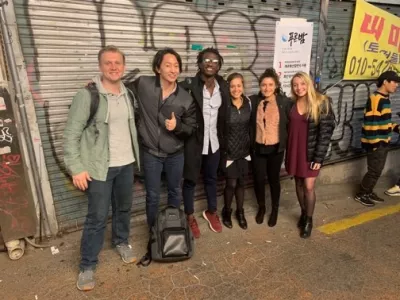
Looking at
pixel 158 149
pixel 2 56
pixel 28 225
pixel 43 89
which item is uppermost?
pixel 2 56

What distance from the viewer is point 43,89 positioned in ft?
10.4

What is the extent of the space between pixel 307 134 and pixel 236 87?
0.98 meters

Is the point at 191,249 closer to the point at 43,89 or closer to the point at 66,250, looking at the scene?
the point at 66,250

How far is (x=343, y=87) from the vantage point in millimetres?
5316

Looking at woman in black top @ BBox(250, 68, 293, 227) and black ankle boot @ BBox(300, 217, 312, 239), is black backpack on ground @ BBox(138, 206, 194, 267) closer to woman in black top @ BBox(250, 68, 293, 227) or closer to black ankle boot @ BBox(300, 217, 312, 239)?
woman in black top @ BBox(250, 68, 293, 227)

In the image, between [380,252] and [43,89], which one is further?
[380,252]

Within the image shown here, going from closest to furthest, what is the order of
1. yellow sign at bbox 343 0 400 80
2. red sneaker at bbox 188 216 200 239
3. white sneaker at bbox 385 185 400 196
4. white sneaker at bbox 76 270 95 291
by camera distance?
white sneaker at bbox 76 270 95 291 < red sneaker at bbox 188 216 200 239 < yellow sign at bbox 343 0 400 80 < white sneaker at bbox 385 185 400 196

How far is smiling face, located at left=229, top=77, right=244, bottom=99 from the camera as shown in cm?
349

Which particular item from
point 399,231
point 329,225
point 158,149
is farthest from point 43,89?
point 399,231

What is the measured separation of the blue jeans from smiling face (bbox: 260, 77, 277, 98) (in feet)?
4.06

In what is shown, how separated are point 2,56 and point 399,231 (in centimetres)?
488

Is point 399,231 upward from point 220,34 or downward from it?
downward

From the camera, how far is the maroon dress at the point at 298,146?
11.9ft

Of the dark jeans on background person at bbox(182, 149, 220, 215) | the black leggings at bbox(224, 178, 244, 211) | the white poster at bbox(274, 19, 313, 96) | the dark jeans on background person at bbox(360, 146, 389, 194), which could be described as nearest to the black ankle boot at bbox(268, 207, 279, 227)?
the black leggings at bbox(224, 178, 244, 211)
